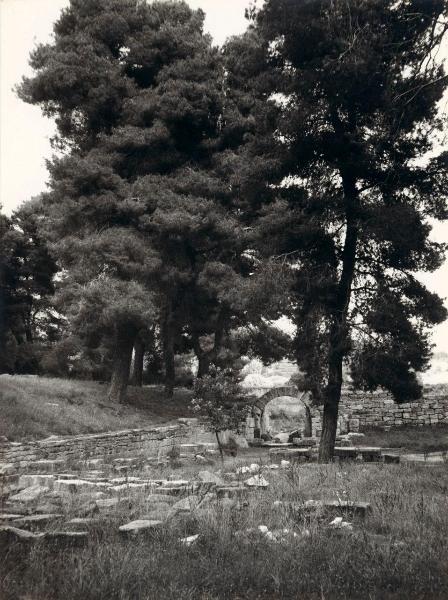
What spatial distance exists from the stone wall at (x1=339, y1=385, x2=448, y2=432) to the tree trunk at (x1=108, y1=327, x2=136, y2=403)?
347 inches

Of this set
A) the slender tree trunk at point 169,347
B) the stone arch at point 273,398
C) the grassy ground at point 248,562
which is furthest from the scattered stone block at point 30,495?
the slender tree trunk at point 169,347

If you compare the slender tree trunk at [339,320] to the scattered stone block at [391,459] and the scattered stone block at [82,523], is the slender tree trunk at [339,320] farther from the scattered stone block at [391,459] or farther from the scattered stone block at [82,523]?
the scattered stone block at [82,523]

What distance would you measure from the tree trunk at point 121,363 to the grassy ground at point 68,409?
0.44m

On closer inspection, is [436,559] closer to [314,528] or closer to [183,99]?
[314,528]

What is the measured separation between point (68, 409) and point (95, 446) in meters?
3.24

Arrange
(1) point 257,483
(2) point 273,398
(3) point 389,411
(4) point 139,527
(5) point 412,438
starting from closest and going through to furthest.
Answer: (4) point 139,527, (1) point 257,483, (5) point 412,438, (2) point 273,398, (3) point 389,411

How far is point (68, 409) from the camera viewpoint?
1573 centimetres

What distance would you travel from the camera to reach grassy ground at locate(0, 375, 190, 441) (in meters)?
13.2

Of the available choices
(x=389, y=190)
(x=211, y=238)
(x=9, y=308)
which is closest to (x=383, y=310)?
(x=389, y=190)

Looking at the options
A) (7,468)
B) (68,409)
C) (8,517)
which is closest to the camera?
(8,517)

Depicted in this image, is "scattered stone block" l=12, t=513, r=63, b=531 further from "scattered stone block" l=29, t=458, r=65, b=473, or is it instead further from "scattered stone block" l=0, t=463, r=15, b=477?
"scattered stone block" l=29, t=458, r=65, b=473

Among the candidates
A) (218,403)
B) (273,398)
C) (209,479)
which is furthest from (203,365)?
(209,479)

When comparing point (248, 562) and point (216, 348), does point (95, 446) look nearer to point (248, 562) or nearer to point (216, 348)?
point (248, 562)

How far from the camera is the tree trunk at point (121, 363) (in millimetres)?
19344
